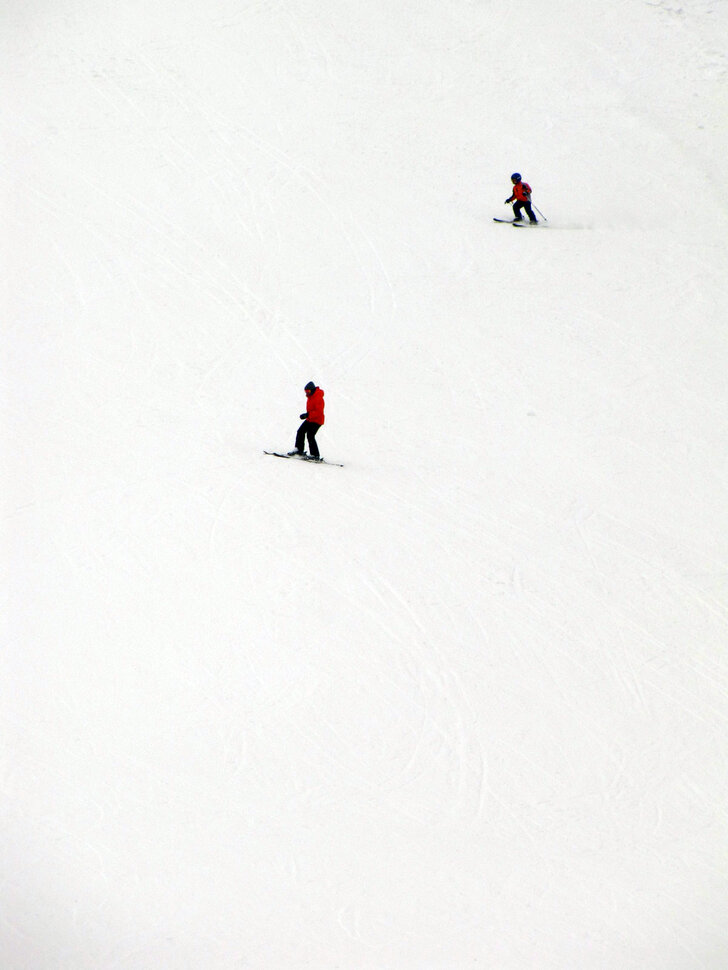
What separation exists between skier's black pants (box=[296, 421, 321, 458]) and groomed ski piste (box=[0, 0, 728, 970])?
0.48 m

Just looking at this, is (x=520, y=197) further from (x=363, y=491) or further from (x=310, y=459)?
(x=363, y=491)

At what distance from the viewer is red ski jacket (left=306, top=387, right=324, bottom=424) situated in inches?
496

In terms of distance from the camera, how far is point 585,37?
2380 cm

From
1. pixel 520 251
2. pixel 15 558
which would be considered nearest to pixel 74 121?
pixel 520 251

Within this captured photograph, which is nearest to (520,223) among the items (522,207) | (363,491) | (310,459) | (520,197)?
(522,207)

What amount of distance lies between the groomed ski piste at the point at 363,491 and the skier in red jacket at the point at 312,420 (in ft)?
1.58

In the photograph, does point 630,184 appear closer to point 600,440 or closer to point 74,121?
point 600,440

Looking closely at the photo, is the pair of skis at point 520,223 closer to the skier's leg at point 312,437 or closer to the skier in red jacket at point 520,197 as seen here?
the skier in red jacket at point 520,197

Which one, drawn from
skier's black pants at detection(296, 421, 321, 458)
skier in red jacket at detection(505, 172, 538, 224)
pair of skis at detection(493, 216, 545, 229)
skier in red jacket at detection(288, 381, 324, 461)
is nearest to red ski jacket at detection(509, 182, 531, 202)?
skier in red jacket at detection(505, 172, 538, 224)

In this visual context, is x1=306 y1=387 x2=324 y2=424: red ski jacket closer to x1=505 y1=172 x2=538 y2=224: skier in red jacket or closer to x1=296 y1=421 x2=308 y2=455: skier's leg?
x1=296 y1=421 x2=308 y2=455: skier's leg

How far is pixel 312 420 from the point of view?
12.8 m

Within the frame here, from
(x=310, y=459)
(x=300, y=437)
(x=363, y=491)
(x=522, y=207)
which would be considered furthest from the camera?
(x=522, y=207)

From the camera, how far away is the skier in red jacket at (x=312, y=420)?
1257 cm

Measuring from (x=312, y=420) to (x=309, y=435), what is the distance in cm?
27
